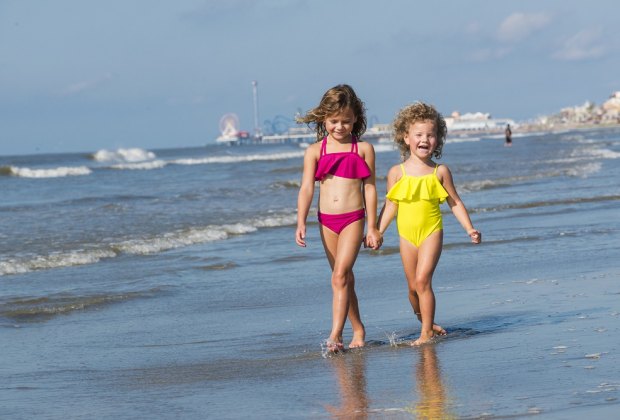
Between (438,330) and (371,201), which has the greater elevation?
(371,201)

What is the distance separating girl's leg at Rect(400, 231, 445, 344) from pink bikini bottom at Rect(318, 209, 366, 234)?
0.37m

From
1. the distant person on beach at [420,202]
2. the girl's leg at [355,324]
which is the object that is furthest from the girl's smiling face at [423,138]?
the girl's leg at [355,324]

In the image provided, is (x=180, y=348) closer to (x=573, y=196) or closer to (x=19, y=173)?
(x=573, y=196)

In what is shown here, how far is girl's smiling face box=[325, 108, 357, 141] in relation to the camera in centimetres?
596

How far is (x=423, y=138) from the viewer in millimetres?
6227

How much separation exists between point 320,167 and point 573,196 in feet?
40.6

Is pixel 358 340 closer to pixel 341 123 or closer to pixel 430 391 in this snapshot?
pixel 341 123

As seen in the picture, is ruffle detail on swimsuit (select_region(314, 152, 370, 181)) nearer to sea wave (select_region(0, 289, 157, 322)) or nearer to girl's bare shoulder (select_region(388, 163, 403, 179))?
girl's bare shoulder (select_region(388, 163, 403, 179))

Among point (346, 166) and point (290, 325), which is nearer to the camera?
point (346, 166)

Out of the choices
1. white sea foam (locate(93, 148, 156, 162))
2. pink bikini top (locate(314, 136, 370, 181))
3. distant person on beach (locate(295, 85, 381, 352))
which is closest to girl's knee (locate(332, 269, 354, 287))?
distant person on beach (locate(295, 85, 381, 352))

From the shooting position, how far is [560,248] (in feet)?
33.6

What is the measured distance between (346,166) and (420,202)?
0.52m

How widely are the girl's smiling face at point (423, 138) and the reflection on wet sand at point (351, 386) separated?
1.32 meters

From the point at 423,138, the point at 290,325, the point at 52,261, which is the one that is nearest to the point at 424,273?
the point at 423,138
